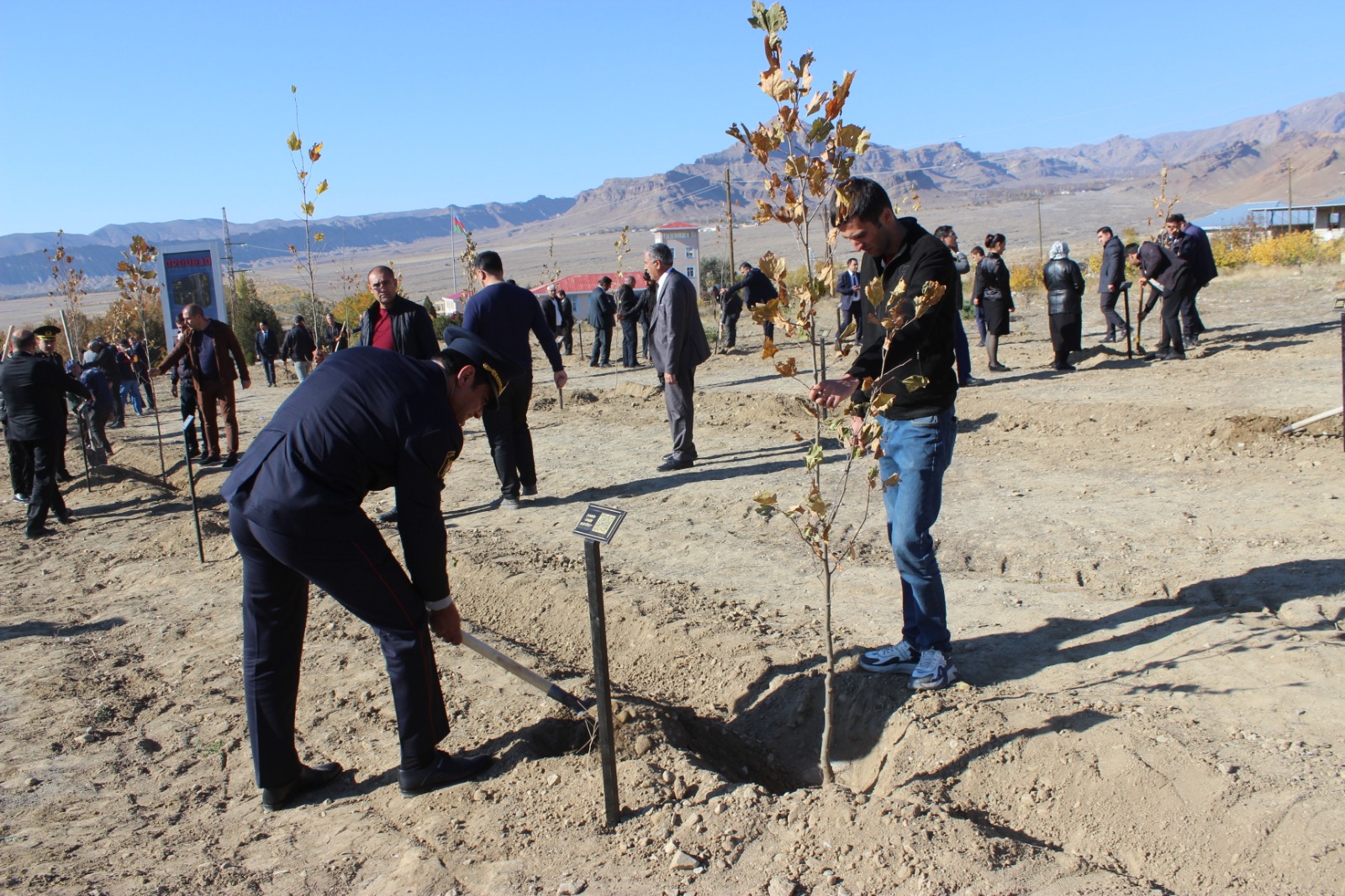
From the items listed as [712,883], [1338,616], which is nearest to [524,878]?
[712,883]

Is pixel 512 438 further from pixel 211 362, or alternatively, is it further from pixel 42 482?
pixel 42 482

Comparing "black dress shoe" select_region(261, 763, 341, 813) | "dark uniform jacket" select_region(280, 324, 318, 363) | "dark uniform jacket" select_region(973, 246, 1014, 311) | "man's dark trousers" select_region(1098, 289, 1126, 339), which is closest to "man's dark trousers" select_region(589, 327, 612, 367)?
"dark uniform jacket" select_region(280, 324, 318, 363)

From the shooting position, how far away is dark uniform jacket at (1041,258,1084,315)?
11680 millimetres

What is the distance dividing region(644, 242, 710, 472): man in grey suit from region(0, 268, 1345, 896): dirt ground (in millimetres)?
841

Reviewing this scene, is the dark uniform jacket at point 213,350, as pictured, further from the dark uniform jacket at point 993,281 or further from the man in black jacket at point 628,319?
the dark uniform jacket at point 993,281

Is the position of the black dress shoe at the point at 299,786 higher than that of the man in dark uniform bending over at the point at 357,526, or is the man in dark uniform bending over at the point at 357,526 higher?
the man in dark uniform bending over at the point at 357,526

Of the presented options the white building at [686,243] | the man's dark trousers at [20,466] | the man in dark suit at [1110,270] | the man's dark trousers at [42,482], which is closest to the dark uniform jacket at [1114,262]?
the man in dark suit at [1110,270]

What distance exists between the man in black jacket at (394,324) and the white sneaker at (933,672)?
4374 mm

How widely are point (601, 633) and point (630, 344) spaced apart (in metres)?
15.0

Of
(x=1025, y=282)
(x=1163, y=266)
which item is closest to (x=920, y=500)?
(x=1163, y=266)

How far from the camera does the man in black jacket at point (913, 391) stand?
3.48m

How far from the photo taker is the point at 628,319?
17078mm

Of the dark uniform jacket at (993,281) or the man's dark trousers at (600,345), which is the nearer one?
the dark uniform jacket at (993,281)

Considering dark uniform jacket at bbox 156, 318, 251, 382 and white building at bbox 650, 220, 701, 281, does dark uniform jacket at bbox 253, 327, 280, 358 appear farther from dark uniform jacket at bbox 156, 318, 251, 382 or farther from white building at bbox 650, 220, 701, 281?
white building at bbox 650, 220, 701, 281
